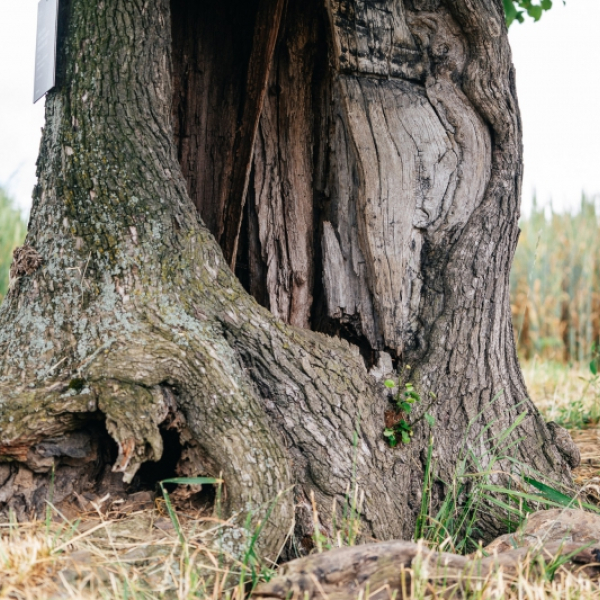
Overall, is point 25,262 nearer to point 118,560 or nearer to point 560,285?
point 118,560

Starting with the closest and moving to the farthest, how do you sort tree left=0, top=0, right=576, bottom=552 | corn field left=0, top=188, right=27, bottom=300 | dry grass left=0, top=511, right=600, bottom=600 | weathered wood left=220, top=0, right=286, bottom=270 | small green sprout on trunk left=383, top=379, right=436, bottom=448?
dry grass left=0, top=511, right=600, bottom=600 → tree left=0, top=0, right=576, bottom=552 → small green sprout on trunk left=383, top=379, right=436, bottom=448 → weathered wood left=220, top=0, right=286, bottom=270 → corn field left=0, top=188, right=27, bottom=300

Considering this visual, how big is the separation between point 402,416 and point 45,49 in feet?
5.92

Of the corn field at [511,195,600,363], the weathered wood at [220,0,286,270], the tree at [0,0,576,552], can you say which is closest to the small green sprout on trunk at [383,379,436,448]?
the tree at [0,0,576,552]

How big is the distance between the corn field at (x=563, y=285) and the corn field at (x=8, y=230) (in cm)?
541

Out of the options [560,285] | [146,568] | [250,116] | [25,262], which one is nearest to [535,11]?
[250,116]

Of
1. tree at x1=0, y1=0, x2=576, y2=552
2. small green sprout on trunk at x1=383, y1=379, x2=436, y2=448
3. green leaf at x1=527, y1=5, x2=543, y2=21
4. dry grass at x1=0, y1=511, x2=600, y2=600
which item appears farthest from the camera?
green leaf at x1=527, y1=5, x2=543, y2=21

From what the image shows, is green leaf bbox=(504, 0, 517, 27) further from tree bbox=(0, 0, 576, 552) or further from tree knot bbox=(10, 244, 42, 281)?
tree knot bbox=(10, 244, 42, 281)

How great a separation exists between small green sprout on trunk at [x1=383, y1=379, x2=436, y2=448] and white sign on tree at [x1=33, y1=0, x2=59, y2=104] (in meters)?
1.56

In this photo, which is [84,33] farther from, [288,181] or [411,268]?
[411,268]

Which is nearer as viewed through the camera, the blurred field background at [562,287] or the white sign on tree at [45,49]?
the white sign on tree at [45,49]

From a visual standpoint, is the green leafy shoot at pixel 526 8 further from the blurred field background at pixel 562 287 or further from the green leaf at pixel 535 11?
the blurred field background at pixel 562 287

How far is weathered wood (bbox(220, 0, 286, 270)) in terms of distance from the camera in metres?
2.39

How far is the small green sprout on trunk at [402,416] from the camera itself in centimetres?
212

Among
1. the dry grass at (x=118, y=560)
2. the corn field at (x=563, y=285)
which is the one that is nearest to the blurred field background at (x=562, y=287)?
the corn field at (x=563, y=285)
